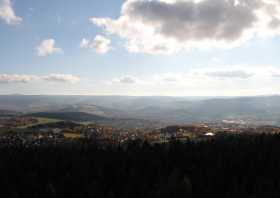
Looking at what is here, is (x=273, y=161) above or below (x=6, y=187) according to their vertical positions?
above

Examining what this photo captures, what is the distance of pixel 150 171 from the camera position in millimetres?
78688

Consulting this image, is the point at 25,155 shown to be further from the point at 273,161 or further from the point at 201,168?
the point at 273,161

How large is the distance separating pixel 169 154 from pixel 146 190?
1226 inches

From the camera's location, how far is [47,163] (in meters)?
89.7

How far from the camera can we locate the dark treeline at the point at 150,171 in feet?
202

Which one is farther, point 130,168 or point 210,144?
point 210,144

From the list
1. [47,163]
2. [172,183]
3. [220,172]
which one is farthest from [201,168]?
[47,163]

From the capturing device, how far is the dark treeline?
61.7m

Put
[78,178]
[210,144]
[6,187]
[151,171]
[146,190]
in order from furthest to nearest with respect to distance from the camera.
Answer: [210,144]
[151,171]
[78,178]
[6,187]
[146,190]

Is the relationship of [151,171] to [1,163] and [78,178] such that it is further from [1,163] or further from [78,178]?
Result: [1,163]

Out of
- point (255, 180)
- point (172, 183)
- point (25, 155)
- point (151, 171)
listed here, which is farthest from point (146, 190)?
point (25, 155)

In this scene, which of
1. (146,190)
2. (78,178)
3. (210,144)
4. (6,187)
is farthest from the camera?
(210,144)

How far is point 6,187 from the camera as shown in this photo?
222 feet

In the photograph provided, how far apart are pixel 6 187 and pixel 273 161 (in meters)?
61.8
